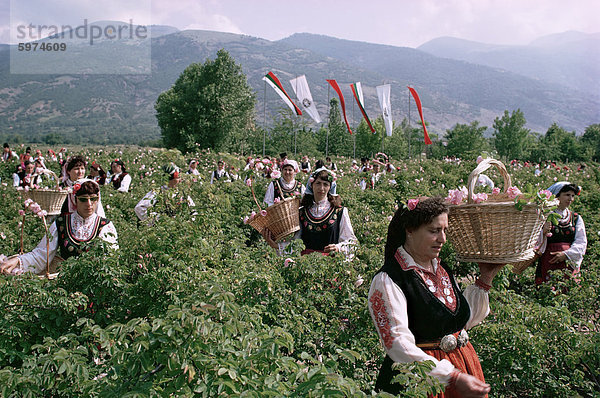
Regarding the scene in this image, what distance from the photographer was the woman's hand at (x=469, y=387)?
2100 mm

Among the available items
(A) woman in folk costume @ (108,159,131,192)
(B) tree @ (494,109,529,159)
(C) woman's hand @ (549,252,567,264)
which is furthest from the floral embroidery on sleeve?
(B) tree @ (494,109,529,159)

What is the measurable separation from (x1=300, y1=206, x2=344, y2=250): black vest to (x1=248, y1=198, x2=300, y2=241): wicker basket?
0.12 m

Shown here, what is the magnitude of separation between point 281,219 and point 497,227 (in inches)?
105

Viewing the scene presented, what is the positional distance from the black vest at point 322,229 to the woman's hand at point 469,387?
2.71m

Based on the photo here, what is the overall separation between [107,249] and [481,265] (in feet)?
8.47

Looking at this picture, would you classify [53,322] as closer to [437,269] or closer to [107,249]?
[107,249]

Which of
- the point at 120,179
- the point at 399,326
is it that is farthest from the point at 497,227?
the point at 120,179

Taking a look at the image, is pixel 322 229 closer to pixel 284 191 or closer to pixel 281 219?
pixel 281 219

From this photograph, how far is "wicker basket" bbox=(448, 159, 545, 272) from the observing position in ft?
7.74

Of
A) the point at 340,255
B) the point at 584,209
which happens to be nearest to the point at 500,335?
the point at 340,255

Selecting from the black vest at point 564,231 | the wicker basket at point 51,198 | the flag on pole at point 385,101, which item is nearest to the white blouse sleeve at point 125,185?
the wicker basket at point 51,198

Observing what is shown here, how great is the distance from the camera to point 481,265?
104 inches

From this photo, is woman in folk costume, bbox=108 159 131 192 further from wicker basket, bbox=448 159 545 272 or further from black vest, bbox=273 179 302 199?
wicker basket, bbox=448 159 545 272

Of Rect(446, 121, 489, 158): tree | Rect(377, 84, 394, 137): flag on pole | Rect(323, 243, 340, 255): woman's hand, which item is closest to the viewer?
Rect(323, 243, 340, 255): woman's hand
